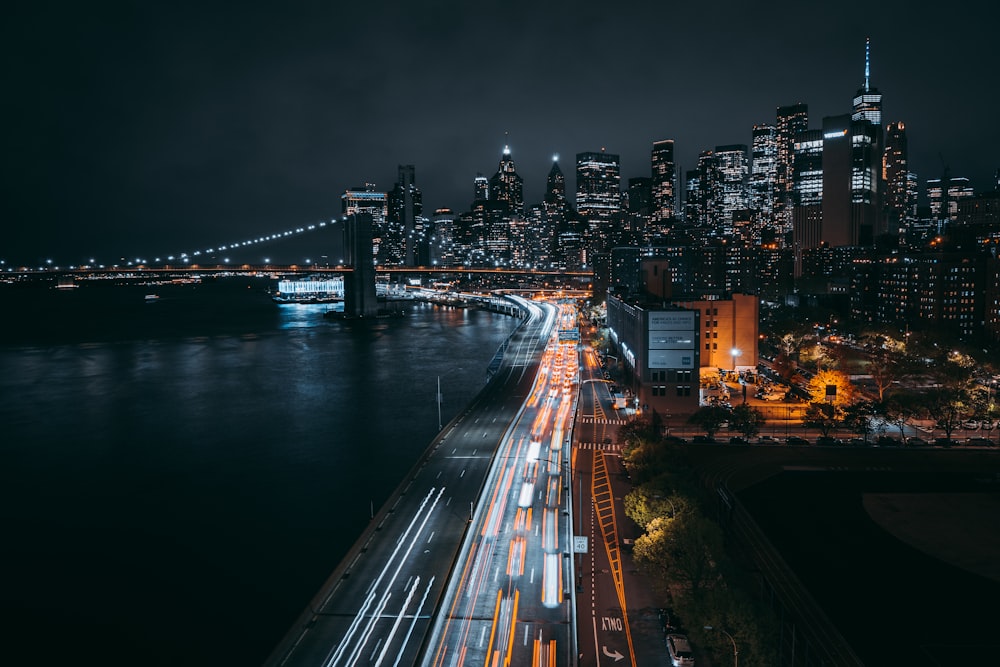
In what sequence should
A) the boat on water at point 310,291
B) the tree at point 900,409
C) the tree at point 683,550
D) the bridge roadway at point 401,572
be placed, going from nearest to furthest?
1. the bridge roadway at point 401,572
2. the tree at point 683,550
3. the tree at point 900,409
4. the boat on water at point 310,291

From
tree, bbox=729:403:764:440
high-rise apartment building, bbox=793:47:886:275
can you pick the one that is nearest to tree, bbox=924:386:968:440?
tree, bbox=729:403:764:440

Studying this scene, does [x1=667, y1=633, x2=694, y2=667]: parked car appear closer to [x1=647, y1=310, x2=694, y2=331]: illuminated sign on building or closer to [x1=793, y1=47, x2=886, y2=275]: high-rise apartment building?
[x1=647, y1=310, x2=694, y2=331]: illuminated sign on building

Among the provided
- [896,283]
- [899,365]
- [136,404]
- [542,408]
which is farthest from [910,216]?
[136,404]

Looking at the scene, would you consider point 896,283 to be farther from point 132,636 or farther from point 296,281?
point 296,281

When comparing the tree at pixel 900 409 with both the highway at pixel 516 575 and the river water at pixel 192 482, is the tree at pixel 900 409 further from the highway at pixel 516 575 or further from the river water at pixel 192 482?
the river water at pixel 192 482

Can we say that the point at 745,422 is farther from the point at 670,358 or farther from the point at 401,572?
the point at 401,572

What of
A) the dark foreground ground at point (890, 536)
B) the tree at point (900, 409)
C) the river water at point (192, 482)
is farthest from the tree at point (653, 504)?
the tree at point (900, 409)
